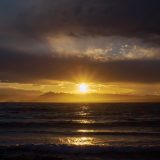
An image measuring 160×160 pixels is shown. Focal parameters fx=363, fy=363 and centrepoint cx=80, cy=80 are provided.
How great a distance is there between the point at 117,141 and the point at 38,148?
25.1ft

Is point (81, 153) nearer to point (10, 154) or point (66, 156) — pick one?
point (66, 156)

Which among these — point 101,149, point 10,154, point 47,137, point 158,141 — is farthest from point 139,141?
point 10,154

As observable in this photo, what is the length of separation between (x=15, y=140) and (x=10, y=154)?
8059 mm

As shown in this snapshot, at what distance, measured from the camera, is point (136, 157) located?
22016mm

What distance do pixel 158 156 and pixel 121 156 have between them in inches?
87.9

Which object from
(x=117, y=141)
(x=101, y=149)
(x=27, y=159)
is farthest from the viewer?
(x=117, y=141)

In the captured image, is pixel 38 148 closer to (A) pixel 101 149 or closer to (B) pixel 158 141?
(A) pixel 101 149

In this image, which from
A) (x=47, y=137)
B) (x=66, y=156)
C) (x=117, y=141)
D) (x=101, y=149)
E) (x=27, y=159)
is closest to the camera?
(x=27, y=159)

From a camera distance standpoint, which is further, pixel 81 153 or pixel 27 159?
pixel 81 153

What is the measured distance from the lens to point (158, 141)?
29438mm

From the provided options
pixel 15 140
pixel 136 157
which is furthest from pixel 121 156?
pixel 15 140

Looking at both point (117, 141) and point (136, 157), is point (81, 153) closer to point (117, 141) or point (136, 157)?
point (136, 157)

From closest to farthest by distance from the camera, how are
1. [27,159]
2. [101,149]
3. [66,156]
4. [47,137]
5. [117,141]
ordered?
[27,159]
[66,156]
[101,149]
[117,141]
[47,137]

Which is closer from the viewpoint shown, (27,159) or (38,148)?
(27,159)
